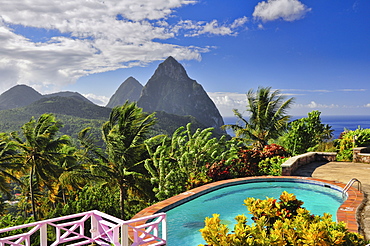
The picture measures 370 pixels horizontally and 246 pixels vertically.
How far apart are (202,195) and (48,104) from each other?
109102 millimetres

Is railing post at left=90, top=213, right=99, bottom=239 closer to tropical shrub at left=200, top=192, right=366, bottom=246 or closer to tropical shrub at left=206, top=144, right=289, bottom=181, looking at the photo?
tropical shrub at left=200, top=192, right=366, bottom=246

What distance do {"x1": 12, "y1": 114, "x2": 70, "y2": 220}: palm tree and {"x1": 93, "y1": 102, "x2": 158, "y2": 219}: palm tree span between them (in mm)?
5809

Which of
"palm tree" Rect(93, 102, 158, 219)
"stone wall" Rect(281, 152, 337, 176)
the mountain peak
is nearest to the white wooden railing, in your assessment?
"stone wall" Rect(281, 152, 337, 176)

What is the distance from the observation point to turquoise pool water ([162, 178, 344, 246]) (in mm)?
5815

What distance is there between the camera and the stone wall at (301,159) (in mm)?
9953

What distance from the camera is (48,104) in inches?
4190

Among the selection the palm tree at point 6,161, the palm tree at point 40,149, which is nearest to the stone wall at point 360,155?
the palm tree at point 40,149

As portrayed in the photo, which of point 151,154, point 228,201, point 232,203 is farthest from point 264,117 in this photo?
point 232,203

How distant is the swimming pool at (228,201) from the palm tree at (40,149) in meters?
11.2

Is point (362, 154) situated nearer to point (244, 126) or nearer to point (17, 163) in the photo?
point (244, 126)

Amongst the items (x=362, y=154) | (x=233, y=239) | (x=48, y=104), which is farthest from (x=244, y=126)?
(x=48, y=104)

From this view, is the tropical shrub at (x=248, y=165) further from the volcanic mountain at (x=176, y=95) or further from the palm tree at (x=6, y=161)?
the volcanic mountain at (x=176, y=95)

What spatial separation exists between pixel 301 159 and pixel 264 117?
137 inches

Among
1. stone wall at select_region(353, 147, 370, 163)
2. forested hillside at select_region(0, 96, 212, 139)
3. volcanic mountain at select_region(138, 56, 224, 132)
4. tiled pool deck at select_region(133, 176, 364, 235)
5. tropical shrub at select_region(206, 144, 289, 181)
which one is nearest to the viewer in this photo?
tiled pool deck at select_region(133, 176, 364, 235)
